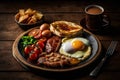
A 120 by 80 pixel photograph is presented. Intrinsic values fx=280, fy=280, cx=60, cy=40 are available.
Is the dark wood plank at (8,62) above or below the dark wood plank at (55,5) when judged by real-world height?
below

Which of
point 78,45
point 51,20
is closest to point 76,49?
→ point 78,45

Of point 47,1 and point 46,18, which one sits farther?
point 47,1

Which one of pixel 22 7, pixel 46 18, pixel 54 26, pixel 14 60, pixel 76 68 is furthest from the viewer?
pixel 22 7

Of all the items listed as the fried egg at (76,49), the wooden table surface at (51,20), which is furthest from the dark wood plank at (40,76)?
the fried egg at (76,49)

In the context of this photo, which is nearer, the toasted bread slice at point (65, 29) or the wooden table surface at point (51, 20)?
the wooden table surface at point (51, 20)

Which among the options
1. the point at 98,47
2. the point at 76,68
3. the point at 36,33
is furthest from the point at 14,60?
the point at 98,47

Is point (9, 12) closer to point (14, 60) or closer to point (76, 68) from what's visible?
point (14, 60)

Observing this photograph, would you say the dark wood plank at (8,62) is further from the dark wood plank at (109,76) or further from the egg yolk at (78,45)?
the dark wood plank at (109,76)

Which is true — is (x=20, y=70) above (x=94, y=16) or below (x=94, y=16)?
below
